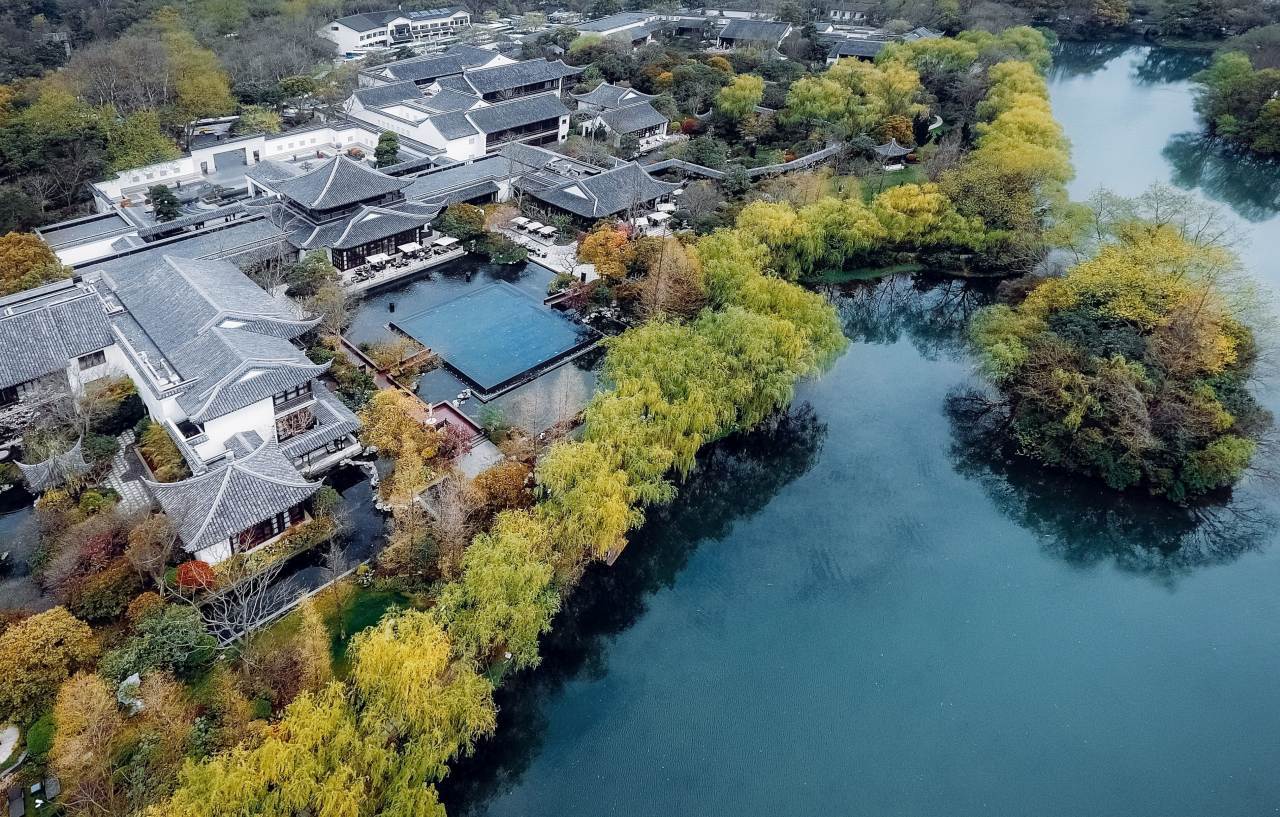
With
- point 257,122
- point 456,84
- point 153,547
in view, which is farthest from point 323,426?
point 456,84

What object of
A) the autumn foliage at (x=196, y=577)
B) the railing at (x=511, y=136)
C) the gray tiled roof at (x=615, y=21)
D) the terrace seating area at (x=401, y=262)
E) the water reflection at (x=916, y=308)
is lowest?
the water reflection at (x=916, y=308)

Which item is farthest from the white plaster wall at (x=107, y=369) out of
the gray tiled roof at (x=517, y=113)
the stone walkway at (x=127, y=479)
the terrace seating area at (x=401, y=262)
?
the gray tiled roof at (x=517, y=113)

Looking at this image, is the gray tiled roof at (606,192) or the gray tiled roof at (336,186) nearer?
the gray tiled roof at (336,186)

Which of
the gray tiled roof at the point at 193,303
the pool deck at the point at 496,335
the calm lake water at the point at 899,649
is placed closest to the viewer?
the calm lake water at the point at 899,649

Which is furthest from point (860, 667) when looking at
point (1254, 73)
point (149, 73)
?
point (1254, 73)

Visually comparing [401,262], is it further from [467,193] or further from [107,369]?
[107,369]

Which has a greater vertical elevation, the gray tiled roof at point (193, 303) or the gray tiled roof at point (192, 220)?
the gray tiled roof at point (193, 303)

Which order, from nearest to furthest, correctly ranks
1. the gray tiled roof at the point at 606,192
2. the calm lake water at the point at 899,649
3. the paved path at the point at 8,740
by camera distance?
the paved path at the point at 8,740
the calm lake water at the point at 899,649
the gray tiled roof at the point at 606,192

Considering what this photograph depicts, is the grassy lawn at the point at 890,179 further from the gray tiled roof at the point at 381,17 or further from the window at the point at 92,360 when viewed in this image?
the gray tiled roof at the point at 381,17
